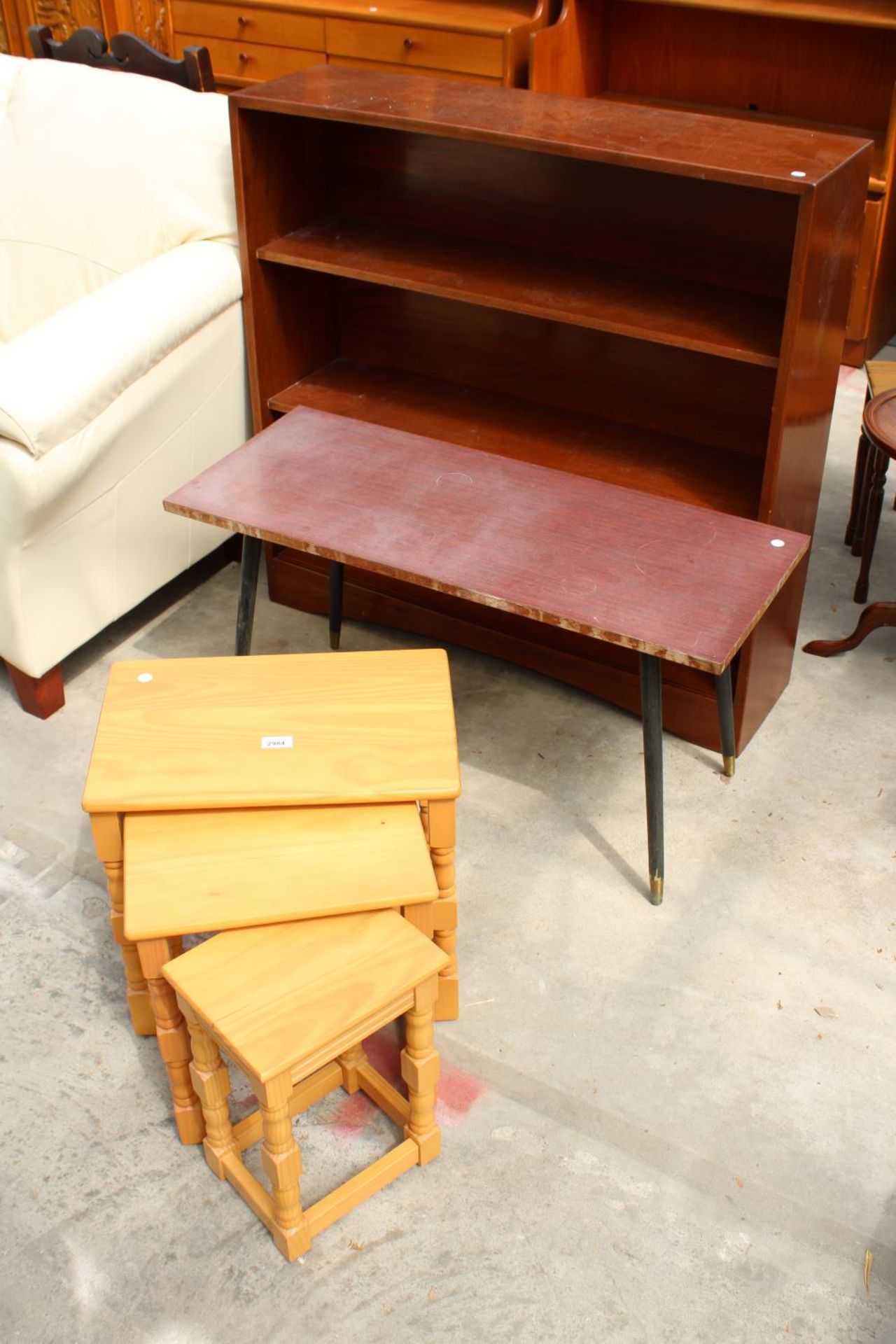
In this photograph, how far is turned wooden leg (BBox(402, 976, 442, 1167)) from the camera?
1.52m

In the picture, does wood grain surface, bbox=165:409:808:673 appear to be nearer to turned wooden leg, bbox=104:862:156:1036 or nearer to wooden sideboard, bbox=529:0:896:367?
turned wooden leg, bbox=104:862:156:1036

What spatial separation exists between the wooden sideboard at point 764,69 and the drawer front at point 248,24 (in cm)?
79

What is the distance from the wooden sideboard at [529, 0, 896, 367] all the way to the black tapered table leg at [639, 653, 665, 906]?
75.7 inches

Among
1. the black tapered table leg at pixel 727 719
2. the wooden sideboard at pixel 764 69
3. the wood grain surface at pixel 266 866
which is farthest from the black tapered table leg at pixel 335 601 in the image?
the wooden sideboard at pixel 764 69

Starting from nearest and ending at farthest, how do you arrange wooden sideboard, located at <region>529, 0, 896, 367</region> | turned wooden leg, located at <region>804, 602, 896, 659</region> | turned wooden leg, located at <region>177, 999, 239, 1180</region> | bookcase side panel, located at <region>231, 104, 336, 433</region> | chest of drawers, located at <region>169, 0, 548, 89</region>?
turned wooden leg, located at <region>177, 999, 239, 1180</region>
bookcase side panel, located at <region>231, 104, 336, 433</region>
turned wooden leg, located at <region>804, 602, 896, 659</region>
wooden sideboard, located at <region>529, 0, 896, 367</region>
chest of drawers, located at <region>169, 0, 548, 89</region>

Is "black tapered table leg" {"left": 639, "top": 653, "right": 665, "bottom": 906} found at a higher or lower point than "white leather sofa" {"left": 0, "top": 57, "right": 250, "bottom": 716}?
lower

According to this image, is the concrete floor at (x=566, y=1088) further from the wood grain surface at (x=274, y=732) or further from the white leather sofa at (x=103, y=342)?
the wood grain surface at (x=274, y=732)

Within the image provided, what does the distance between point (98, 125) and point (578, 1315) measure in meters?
2.37

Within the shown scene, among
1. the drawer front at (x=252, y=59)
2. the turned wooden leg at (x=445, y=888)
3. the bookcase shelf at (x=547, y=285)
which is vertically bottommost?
the turned wooden leg at (x=445, y=888)

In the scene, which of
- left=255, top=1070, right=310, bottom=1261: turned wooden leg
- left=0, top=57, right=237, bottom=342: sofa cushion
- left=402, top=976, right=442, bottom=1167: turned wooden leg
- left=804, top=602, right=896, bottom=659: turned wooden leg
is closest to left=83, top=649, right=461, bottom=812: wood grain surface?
left=402, top=976, right=442, bottom=1167: turned wooden leg

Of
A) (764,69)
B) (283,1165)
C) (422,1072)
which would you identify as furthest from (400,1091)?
(764,69)

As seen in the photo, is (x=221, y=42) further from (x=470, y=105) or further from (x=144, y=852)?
(x=144, y=852)

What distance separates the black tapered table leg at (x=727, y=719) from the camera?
2131 millimetres

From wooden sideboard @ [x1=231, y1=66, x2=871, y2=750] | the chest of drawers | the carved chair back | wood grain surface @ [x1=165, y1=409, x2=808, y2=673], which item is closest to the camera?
wood grain surface @ [x1=165, y1=409, x2=808, y2=673]
